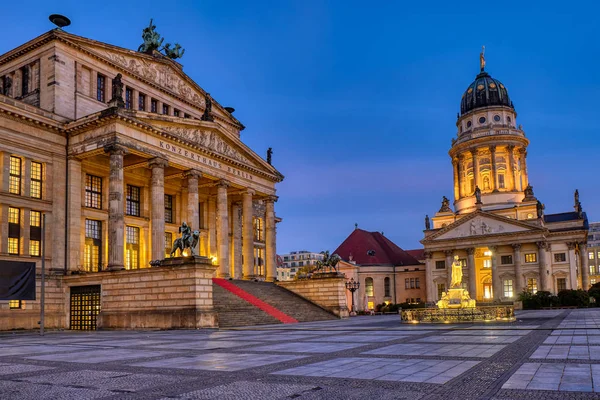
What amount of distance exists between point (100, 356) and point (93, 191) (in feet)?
99.7

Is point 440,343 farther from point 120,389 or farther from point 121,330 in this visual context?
point 121,330

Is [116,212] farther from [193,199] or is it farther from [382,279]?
[382,279]

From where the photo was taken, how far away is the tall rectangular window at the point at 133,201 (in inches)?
1923

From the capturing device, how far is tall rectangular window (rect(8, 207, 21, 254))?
126 feet

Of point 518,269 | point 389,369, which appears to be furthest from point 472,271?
Answer: point 389,369

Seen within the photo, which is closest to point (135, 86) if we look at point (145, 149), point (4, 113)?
point (145, 149)

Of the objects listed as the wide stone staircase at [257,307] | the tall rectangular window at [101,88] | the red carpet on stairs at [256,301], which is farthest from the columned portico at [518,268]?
the tall rectangular window at [101,88]

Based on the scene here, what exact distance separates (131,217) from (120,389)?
38896 millimetres

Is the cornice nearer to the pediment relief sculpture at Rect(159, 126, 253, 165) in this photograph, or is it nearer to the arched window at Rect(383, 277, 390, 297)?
the pediment relief sculpture at Rect(159, 126, 253, 165)

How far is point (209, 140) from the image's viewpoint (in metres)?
50.5

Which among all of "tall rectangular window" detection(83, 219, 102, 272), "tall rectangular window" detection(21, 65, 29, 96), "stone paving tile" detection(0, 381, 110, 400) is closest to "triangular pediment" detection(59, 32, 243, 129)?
"tall rectangular window" detection(21, 65, 29, 96)

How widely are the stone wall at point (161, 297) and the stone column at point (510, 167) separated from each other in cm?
8038

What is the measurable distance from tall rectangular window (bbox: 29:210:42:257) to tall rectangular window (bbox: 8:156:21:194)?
6.30 ft

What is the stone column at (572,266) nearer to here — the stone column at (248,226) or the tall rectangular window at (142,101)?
the stone column at (248,226)
